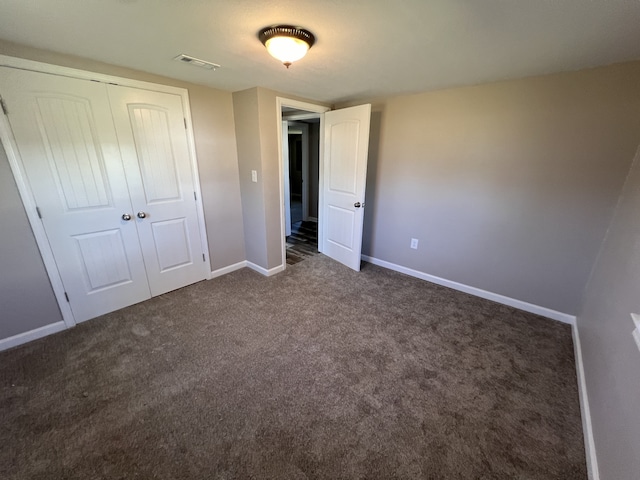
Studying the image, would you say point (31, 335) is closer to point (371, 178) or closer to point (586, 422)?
point (371, 178)

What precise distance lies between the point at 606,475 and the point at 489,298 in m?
1.78

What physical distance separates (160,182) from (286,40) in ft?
6.07

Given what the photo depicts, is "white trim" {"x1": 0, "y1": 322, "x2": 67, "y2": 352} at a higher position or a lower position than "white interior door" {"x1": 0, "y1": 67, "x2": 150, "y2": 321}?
lower

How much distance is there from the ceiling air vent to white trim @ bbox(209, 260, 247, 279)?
6.95 feet

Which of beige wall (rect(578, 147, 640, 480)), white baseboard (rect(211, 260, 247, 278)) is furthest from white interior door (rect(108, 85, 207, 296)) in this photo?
beige wall (rect(578, 147, 640, 480))

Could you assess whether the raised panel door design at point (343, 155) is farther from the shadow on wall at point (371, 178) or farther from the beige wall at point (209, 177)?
the beige wall at point (209, 177)

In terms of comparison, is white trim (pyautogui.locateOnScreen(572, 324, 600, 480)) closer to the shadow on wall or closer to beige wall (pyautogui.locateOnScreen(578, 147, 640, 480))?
beige wall (pyautogui.locateOnScreen(578, 147, 640, 480))

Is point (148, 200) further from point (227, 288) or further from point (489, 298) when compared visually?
point (489, 298)

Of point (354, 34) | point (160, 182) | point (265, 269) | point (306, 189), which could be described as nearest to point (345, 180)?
point (265, 269)

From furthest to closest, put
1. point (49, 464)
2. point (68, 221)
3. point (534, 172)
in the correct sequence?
point (534, 172)
point (68, 221)
point (49, 464)

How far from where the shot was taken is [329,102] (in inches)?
132

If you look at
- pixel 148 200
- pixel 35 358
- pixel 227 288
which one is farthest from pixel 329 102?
pixel 35 358

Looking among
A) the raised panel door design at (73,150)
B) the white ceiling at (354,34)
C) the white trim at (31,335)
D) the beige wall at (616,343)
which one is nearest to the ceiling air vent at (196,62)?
the white ceiling at (354,34)

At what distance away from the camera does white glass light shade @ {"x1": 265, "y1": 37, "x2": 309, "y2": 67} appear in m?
1.41
